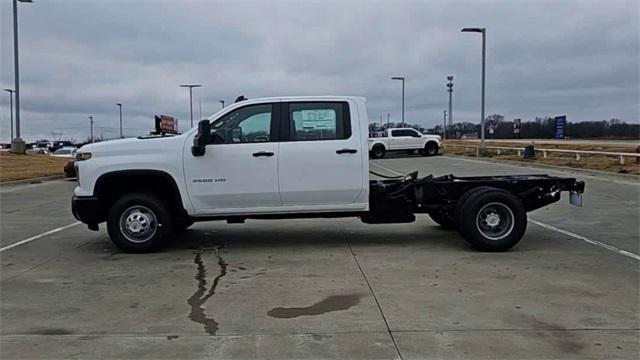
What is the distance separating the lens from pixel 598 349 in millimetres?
4738

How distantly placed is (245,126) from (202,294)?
2867 millimetres

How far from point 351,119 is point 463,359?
4.61m

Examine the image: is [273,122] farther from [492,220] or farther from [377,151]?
[377,151]

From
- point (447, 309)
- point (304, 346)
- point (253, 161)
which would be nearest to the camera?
point (304, 346)

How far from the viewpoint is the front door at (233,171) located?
27.3 ft

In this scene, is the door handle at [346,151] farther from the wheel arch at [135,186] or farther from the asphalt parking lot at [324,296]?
the wheel arch at [135,186]

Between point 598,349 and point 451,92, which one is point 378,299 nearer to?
point 598,349

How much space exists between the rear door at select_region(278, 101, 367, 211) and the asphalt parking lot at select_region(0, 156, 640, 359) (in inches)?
29.8

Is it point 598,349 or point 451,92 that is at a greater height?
point 451,92

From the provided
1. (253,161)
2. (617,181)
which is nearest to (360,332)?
(253,161)

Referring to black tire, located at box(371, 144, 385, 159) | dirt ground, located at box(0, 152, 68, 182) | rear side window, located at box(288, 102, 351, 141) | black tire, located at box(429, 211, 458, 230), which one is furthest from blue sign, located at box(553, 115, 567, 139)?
rear side window, located at box(288, 102, 351, 141)

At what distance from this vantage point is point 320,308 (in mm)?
5836

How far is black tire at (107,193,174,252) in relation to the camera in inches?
330

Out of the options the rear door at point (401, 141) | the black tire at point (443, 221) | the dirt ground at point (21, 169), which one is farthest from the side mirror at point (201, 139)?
the rear door at point (401, 141)
